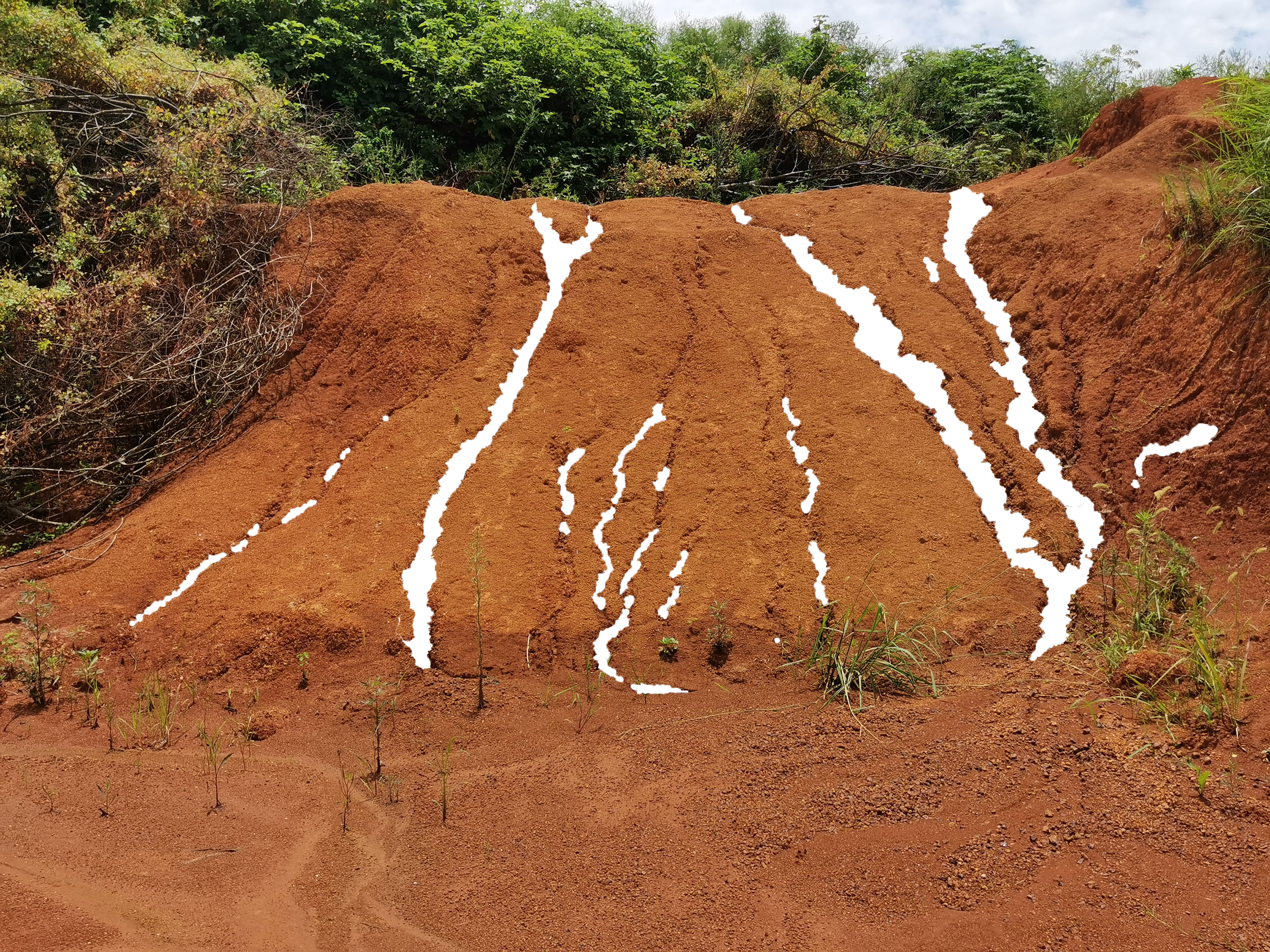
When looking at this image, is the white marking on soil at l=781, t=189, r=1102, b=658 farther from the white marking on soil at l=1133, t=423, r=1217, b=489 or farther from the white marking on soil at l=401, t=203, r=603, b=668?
the white marking on soil at l=401, t=203, r=603, b=668

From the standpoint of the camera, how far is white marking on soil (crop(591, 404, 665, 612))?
4715 millimetres

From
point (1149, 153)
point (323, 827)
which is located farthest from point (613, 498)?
point (1149, 153)

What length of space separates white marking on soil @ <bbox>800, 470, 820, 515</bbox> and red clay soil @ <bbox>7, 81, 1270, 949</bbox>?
6 centimetres

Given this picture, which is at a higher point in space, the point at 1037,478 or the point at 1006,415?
the point at 1006,415

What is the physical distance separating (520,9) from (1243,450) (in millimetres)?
9371

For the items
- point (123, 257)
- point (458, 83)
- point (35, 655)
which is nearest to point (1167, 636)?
point (35, 655)

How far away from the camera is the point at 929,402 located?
5.43 m

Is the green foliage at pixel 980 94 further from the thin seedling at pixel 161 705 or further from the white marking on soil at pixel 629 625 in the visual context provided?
the thin seedling at pixel 161 705

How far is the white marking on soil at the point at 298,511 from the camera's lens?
5184mm

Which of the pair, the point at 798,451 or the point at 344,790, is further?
the point at 798,451

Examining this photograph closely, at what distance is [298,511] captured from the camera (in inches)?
206

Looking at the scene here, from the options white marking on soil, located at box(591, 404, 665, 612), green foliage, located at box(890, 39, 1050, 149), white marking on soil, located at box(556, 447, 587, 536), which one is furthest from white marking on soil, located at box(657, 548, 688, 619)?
green foliage, located at box(890, 39, 1050, 149)

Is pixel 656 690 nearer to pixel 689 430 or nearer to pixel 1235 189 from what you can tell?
pixel 689 430

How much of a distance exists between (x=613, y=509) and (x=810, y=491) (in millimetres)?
1182
